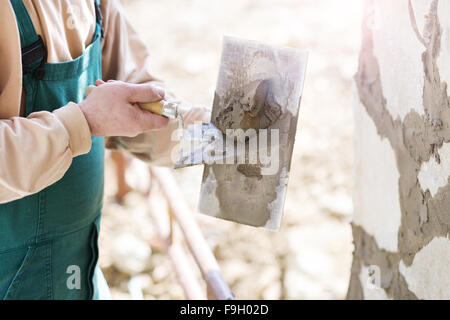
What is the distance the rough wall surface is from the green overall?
2.61 ft

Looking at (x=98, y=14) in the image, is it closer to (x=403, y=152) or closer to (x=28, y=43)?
(x=28, y=43)

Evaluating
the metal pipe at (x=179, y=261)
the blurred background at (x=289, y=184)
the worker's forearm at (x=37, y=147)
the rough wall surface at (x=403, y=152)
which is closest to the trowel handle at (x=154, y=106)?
the worker's forearm at (x=37, y=147)

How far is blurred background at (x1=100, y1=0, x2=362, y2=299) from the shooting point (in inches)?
127

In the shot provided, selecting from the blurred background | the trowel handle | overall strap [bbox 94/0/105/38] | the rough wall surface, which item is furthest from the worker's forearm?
the blurred background

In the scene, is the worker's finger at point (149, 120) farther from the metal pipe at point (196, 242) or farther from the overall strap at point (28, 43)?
the metal pipe at point (196, 242)

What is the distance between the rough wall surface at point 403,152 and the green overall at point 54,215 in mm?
795

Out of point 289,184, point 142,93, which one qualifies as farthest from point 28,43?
point 289,184

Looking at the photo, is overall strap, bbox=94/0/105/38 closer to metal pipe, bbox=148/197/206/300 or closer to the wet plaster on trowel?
the wet plaster on trowel

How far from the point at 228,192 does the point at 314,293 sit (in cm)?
208

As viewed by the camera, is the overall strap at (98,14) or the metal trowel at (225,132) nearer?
the metal trowel at (225,132)

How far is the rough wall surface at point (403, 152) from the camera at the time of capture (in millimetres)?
1125

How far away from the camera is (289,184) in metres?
3.79

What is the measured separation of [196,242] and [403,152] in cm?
77

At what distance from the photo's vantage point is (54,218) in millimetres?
1390
